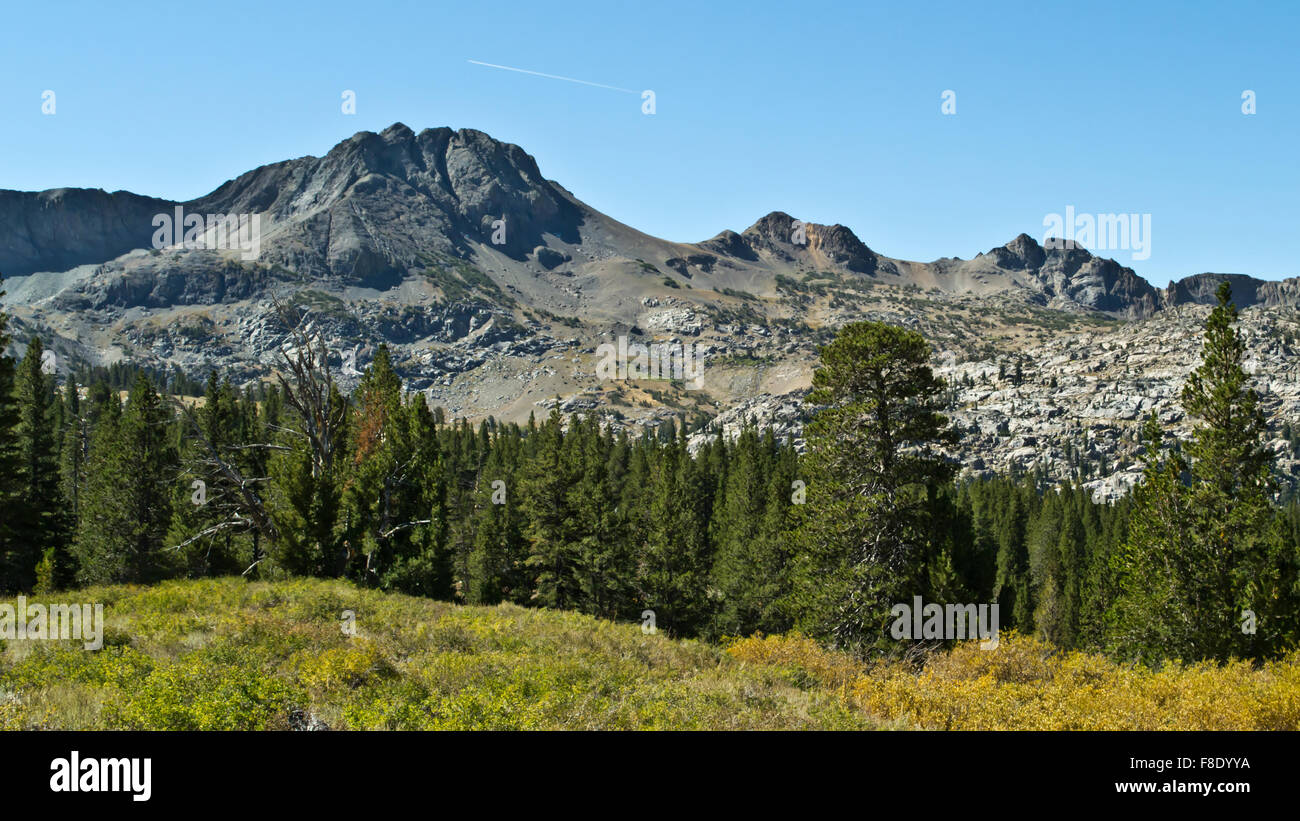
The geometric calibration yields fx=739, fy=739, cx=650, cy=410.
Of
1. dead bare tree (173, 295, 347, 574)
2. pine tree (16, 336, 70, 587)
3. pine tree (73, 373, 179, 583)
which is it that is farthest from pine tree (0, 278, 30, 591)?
dead bare tree (173, 295, 347, 574)

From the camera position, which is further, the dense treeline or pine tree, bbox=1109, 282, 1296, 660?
pine tree, bbox=1109, 282, 1296, 660

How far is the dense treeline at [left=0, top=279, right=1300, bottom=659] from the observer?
24.9 metres

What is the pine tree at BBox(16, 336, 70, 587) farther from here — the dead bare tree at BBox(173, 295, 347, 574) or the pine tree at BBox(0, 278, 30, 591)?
the dead bare tree at BBox(173, 295, 347, 574)

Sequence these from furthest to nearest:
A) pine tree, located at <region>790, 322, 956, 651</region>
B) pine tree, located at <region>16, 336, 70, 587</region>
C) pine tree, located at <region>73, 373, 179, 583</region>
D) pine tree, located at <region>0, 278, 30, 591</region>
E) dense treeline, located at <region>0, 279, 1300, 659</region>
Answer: pine tree, located at <region>73, 373, 179, 583</region> → pine tree, located at <region>16, 336, 70, 587</region> → pine tree, located at <region>0, 278, 30, 591</region> → dense treeline, located at <region>0, 279, 1300, 659</region> → pine tree, located at <region>790, 322, 956, 651</region>

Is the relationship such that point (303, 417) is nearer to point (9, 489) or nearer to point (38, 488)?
point (9, 489)

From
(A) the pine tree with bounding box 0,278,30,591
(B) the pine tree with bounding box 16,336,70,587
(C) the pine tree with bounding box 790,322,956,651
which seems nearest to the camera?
(C) the pine tree with bounding box 790,322,956,651

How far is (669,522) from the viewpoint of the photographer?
4653 cm

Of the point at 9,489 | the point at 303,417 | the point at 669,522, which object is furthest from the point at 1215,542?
the point at 9,489

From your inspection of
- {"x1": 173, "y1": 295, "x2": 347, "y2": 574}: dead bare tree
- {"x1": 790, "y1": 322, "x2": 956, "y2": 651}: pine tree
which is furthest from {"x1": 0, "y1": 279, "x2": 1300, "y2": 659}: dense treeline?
{"x1": 173, "y1": 295, "x2": 347, "y2": 574}: dead bare tree

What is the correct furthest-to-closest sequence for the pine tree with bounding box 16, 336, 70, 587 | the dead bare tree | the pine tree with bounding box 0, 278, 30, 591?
the pine tree with bounding box 16, 336, 70, 587
the pine tree with bounding box 0, 278, 30, 591
the dead bare tree

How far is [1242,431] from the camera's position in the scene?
2852 cm

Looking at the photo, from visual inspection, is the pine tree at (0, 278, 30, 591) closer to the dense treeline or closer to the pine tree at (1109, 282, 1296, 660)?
the dense treeline

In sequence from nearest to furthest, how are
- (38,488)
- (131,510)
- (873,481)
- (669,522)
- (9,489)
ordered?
(873,481), (9,489), (131,510), (38,488), (669,522)
